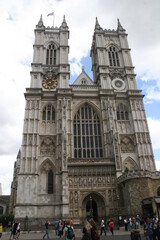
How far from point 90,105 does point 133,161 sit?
10.5m

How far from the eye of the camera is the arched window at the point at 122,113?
31.2 metres

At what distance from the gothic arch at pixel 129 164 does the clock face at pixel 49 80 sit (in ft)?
52.1

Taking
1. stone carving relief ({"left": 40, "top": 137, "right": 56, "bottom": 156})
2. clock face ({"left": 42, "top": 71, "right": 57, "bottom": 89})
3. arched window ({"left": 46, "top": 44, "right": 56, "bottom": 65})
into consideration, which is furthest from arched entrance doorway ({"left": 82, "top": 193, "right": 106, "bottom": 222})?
arched window ({"left": 46, "top": 44, "right": 56, "bottom": 65})

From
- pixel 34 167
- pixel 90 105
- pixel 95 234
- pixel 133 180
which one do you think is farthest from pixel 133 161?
pixel 95 234

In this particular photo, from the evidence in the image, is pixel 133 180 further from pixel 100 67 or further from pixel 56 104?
pixel 100 67

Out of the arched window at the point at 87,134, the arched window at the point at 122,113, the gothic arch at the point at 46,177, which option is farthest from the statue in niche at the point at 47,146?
the arched window at the point at 122,113

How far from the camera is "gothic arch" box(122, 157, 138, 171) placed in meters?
27.2

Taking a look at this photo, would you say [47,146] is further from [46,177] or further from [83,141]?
[83,141]

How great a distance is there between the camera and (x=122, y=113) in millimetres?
31625

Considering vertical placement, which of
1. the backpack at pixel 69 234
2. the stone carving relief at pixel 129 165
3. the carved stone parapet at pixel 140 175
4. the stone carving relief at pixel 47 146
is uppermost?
the stone carving relief at pixel 47 146

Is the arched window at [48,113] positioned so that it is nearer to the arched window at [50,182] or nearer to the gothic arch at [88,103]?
the gothic arch at [88,103]

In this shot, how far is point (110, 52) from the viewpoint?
37.4 m

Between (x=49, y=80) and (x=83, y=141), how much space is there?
11716 mm

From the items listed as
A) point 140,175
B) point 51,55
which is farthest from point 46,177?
point 51,55
